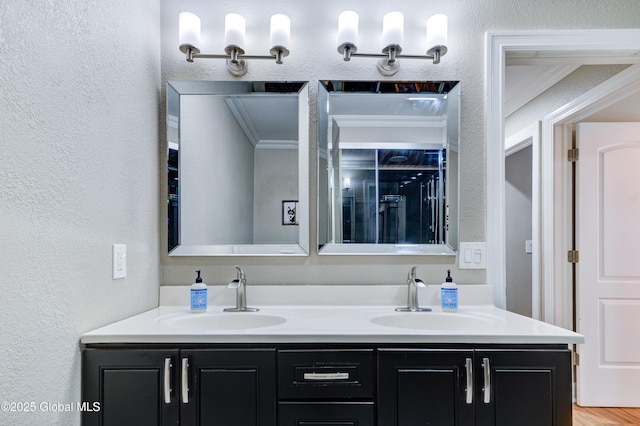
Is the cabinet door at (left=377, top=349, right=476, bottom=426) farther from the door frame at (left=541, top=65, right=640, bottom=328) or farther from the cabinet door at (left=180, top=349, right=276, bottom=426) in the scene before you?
the door frame at (left=541, top=65, right=640, bottom=328)

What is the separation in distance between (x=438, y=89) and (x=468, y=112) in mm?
177

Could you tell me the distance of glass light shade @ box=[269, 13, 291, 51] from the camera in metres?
1.61

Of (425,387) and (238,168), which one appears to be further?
(238,168)

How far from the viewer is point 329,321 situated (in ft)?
4.50

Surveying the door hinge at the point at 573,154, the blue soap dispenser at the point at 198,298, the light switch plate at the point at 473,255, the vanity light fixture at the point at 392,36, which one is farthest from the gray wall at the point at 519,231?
the blue soap dispenser at the point at 198,298

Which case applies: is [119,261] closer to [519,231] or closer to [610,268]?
[610,268]

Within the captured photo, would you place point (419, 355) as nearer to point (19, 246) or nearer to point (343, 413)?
point (343, 413)

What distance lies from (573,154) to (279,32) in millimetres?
2150

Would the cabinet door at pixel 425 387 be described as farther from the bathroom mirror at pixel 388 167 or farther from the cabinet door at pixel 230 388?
the bathroom mirror at pixel 388 167

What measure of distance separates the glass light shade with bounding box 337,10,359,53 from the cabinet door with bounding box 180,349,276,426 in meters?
1.28

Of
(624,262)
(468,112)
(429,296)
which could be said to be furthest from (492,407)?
(624,262)

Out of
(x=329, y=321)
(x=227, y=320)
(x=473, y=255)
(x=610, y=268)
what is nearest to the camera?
(x=329, y=321)

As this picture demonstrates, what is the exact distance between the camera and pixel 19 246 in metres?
0.94

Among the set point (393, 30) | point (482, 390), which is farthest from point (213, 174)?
point (482, 390)
